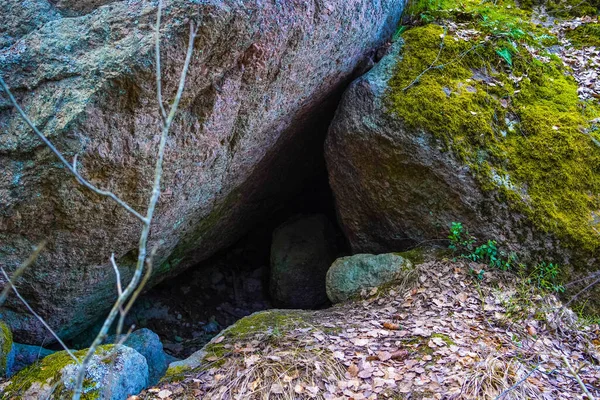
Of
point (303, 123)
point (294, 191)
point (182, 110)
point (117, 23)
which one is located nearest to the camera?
point (117, 23)

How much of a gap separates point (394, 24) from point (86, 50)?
3.78 meters

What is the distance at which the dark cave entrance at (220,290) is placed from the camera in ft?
19.8

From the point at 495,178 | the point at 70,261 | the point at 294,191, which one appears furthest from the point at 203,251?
the point at 495,178

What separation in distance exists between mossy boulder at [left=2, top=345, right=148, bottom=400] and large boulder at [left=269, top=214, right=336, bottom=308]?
299 cm

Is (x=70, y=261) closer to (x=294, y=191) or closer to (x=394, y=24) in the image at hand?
(x=294, y=191)

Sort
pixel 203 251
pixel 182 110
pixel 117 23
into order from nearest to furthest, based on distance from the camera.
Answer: pixel 117 23 → pixel 182 110 → pixel 203 251

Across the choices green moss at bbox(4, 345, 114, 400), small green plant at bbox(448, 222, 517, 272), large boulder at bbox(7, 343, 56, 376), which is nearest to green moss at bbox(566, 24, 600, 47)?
small green plant at bbox(448, 222, 517, 272)

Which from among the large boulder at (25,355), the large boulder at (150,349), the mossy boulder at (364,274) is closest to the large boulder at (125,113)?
the large boulder at (25,355)

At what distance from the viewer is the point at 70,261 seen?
4.00 m

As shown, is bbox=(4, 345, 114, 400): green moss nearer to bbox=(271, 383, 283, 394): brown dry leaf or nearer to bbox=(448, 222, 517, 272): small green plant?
bbox=(271, 383, 283, 394): brown dry leaf

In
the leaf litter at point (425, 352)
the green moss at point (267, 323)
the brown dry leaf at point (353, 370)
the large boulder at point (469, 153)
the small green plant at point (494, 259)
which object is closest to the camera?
the leaf litter at point (425, 352)

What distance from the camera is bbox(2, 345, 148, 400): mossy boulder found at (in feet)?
10.8

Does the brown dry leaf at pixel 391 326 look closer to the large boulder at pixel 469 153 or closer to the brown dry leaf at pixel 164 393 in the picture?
the large boulder at pixel 469 153

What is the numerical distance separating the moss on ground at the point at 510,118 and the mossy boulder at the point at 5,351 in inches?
159
